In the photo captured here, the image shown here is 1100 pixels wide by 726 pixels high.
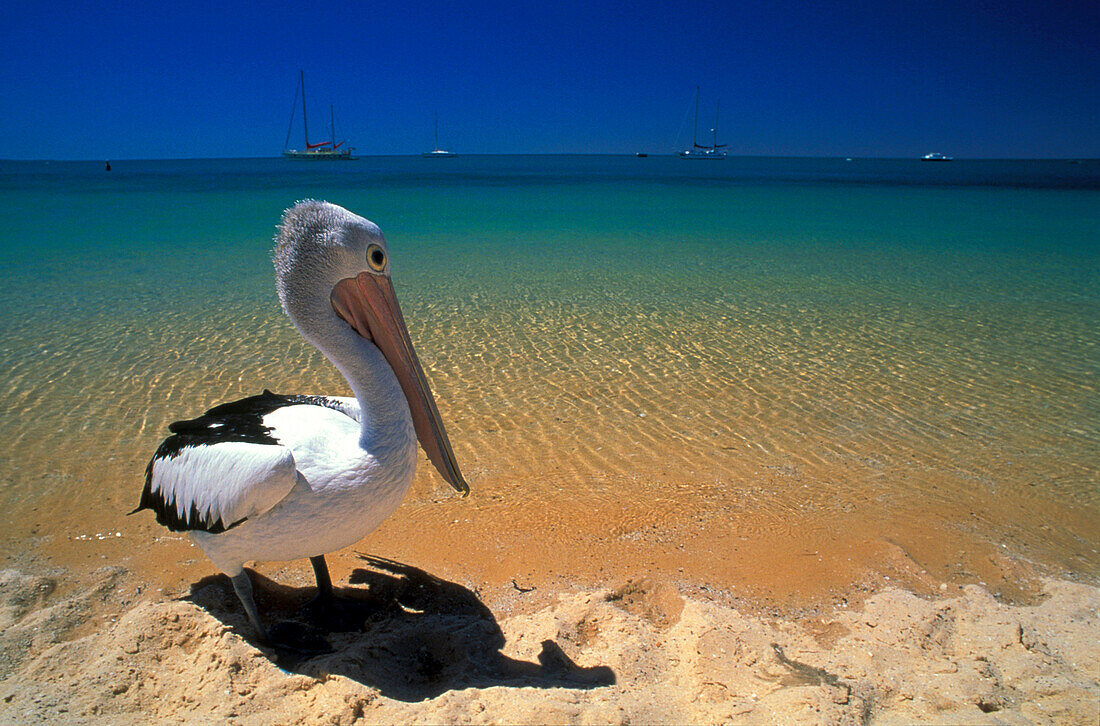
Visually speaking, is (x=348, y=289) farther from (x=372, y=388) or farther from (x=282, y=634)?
(x=282, y=634)

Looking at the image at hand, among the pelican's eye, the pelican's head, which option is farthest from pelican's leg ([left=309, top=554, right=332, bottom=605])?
the pelican's eye

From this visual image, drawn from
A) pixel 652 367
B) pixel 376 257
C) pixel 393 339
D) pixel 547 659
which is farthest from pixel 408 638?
pixel 652 367

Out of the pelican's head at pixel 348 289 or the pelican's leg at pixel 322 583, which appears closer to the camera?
the pelican's head at pixel 348 289

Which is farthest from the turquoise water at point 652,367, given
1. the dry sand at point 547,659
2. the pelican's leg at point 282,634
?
the pelican's leg at point 282,634

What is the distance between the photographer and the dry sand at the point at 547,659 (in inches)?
78.2

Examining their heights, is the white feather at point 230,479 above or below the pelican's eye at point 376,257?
below

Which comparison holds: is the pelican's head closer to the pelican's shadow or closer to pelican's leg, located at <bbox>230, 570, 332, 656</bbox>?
the pelican's shadow

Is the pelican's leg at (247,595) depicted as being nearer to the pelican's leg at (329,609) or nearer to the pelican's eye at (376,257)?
the pelican's leg at (329,609)

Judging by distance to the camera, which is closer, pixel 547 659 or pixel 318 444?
pixel 318 444

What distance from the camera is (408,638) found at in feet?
8.36

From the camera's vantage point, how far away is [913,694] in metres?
2.11

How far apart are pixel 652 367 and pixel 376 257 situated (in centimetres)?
411

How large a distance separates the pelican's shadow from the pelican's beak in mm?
680

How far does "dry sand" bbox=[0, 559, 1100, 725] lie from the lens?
199cm
